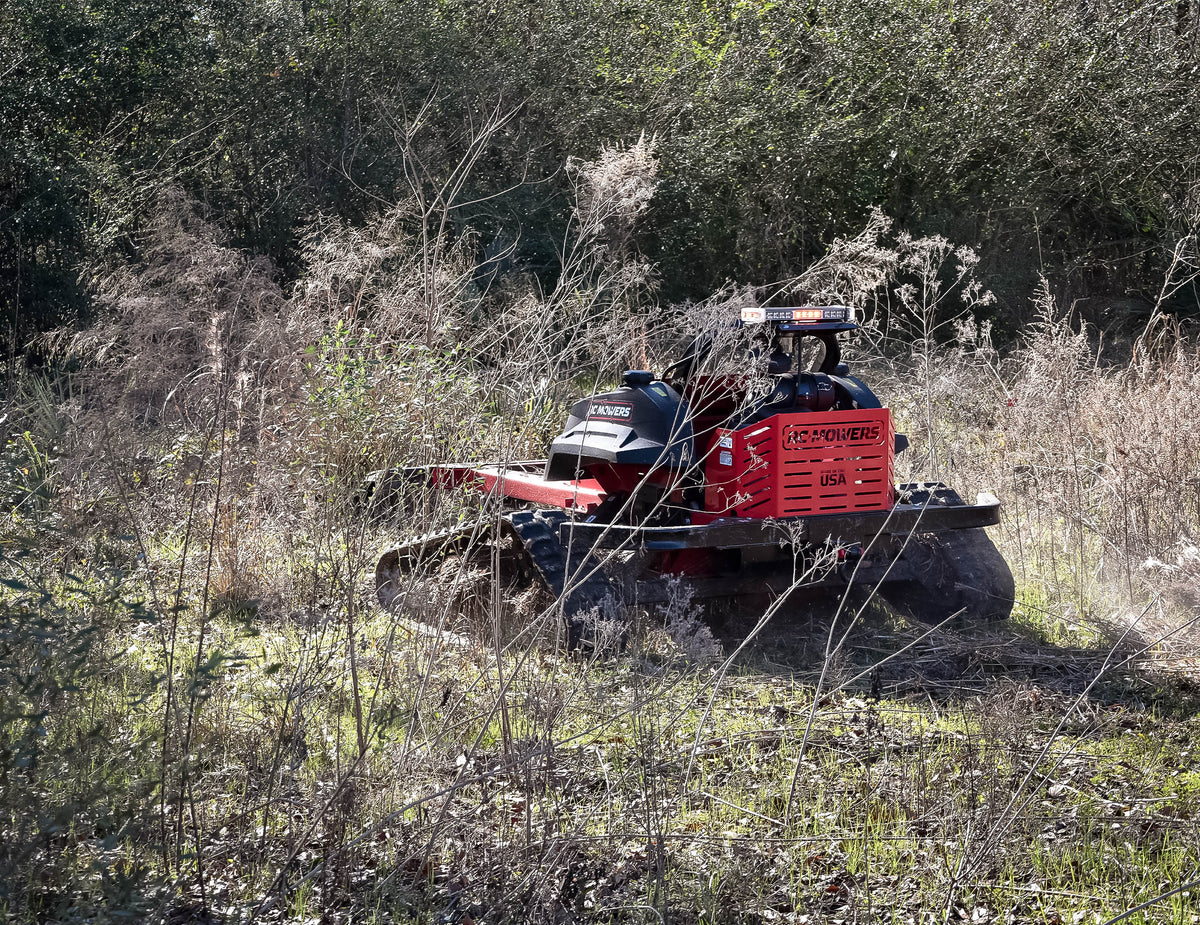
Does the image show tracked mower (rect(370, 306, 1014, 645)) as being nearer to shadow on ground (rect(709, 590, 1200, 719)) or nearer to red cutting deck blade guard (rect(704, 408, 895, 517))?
red cutting deck blade guard (rect(704, 408, 895, 517))

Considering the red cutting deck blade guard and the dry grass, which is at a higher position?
the red cutting deck blade guard

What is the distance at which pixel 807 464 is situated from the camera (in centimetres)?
498

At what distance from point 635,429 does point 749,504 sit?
62 cm

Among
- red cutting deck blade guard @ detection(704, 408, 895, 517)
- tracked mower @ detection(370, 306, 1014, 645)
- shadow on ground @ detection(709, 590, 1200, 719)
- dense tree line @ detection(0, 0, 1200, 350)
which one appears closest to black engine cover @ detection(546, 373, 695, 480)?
tracked mower @ detection(370, 306, 1014, 645)

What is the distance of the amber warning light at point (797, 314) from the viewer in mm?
4930

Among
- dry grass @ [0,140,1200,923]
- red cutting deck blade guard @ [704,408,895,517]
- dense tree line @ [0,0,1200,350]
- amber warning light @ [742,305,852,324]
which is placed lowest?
dry grass @ [0,140,1200,923]

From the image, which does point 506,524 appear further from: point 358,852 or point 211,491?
point 358,852

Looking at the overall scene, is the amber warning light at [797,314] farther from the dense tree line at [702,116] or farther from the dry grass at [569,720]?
the dense tree line at [702,116]

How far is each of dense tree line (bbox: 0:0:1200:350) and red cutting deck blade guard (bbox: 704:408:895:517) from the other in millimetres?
8926

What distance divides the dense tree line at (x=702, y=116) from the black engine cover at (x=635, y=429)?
8.47m

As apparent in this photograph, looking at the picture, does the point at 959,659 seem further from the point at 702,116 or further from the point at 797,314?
the point at 702,116

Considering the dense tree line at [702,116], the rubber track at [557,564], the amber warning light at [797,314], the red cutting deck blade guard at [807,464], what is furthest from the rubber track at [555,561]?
the dense tree line at [702,116]

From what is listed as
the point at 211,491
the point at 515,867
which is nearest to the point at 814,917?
the point at 515,867

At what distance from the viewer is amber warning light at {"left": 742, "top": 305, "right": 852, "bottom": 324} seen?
194 inches
